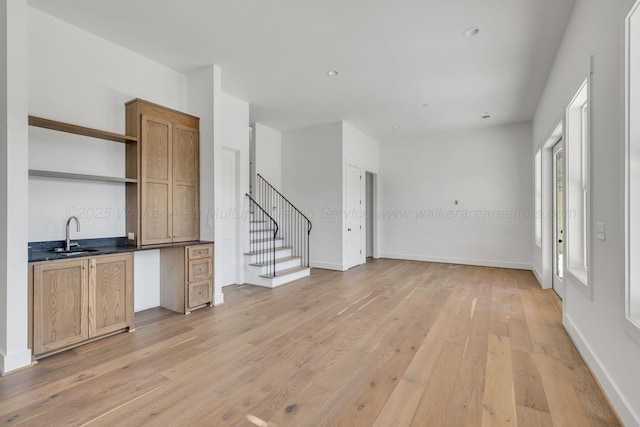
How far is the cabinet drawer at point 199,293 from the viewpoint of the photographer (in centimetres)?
381

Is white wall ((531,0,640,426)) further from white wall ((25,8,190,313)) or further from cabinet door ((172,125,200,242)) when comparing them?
white wall ((25,8,190,313))

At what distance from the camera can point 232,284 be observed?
5.25 meters

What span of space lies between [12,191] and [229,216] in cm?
292

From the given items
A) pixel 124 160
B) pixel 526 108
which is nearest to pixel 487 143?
pixel 526 108

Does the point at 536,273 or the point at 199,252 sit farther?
the point at 536,273

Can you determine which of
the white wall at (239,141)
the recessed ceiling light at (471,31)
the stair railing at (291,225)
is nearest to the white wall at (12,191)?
the white wall at (239,141)

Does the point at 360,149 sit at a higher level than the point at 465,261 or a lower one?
higher

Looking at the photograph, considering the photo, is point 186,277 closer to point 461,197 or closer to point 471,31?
point 471,31

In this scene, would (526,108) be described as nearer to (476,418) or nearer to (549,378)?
(549,378)

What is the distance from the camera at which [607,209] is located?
82.8 inches

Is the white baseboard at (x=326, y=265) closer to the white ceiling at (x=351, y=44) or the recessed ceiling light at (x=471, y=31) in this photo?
the white ceiling at (x=351, y=44)

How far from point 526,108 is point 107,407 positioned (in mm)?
6903

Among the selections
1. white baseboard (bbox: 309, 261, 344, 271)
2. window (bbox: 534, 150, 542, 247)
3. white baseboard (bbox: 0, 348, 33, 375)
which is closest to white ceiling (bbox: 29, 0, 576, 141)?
window (bbox: 534, 150, 542, 247)

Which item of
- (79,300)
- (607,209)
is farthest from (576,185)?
(79,300)
